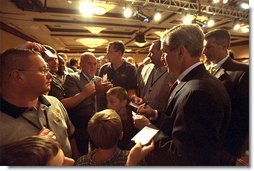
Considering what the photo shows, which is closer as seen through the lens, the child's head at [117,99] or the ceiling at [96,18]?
the child's head at [117,99]

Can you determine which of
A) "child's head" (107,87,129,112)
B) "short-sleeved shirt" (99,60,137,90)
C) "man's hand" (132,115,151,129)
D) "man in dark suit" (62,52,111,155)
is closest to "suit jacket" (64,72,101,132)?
"man in dark suit" (62,52,111,155)

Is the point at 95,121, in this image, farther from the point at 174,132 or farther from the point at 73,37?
the point at 73,37

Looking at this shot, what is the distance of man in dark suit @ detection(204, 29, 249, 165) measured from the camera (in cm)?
116

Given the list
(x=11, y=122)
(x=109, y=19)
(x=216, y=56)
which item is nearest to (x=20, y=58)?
(x=11, y=122)

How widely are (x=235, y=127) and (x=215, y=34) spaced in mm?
893

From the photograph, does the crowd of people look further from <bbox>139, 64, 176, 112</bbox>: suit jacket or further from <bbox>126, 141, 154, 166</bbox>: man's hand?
<bbox>139, 64, 176, 112</bbox>: suit jacket

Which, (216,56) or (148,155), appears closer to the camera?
(148,155)

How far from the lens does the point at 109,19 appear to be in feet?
16.0

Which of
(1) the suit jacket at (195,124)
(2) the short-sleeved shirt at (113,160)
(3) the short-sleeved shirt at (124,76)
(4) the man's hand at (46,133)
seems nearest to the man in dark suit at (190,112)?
(1) the suit jacket at (195,124)

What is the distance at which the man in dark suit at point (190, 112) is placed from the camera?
877mm

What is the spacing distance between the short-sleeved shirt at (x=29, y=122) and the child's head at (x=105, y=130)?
170mm

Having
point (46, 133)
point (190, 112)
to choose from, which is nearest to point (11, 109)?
point (46, 133)

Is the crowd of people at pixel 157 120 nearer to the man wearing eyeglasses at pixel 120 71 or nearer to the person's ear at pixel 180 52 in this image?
the person's ear at pixel 180 52

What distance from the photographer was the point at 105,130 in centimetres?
111
